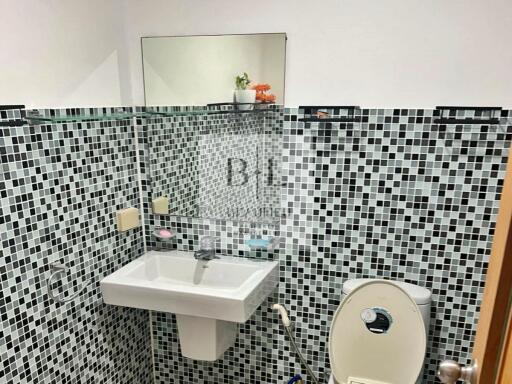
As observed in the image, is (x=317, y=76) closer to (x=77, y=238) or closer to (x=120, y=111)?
(x=120, y=111)

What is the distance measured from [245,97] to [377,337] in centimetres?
109

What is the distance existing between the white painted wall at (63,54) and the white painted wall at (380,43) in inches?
9.8

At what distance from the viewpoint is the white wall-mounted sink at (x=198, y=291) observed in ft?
5.11

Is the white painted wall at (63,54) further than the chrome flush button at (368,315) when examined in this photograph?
No

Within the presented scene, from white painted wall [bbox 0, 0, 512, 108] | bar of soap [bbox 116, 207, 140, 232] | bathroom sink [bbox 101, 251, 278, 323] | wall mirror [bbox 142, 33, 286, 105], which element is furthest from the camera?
bar of soap [bbox 116, 207, 140, 232]

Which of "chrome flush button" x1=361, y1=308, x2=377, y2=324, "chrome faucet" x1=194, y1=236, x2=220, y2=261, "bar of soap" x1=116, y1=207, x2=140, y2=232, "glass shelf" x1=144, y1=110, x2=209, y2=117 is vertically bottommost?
"chrome flush button" x1=361, y1=308, x2=377, y2=324

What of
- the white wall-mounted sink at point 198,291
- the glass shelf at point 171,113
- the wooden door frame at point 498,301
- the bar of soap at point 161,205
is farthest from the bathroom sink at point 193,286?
the wooden door frame at point 498,301

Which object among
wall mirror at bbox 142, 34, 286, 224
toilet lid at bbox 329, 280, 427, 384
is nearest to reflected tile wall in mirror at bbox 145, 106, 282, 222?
wall mirror at bbox 142, 34, 286, 224

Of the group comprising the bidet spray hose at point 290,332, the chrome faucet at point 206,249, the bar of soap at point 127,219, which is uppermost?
the bar of soap at point 127,219

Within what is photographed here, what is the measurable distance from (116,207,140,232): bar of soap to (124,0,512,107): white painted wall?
2.67ft

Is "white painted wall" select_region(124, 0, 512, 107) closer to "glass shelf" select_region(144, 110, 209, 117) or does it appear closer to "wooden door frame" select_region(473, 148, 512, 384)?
"glass shelf" select_region(144, 110, 209, 117)

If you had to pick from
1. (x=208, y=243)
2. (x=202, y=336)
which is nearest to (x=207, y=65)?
(x=208, y=243)

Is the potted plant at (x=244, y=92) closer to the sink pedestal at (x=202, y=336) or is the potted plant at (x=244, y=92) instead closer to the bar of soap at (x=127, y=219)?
the bar of soap at (x=127, y=219)

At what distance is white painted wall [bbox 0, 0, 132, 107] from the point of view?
1309mm
